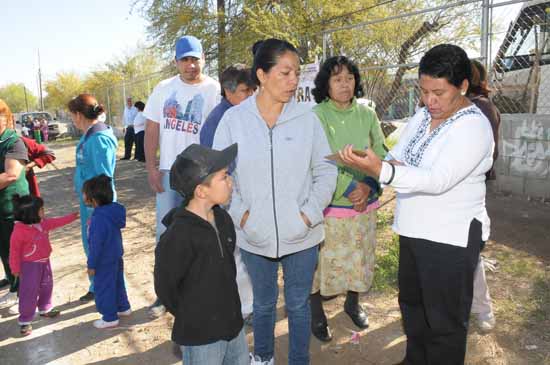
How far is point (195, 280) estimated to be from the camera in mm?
2084

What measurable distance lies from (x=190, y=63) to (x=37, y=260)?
77.9 inches

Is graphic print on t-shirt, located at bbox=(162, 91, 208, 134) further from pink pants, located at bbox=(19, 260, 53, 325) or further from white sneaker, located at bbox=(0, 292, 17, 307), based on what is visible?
white sneaker, located at bbox=(0, 292, 17, 307)

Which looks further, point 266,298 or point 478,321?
point 478,321

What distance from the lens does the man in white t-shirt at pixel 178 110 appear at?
3840mm

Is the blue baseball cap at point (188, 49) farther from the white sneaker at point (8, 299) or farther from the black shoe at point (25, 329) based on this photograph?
the white sneaker at point (8, 299)

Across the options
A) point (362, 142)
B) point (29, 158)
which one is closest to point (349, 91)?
point (362, 142)

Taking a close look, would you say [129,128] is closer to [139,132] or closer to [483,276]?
[139,132]

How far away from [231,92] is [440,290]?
1.96 meters

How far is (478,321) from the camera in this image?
11.3ft

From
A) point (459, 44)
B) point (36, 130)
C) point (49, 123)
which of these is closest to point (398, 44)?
point (459, 44)

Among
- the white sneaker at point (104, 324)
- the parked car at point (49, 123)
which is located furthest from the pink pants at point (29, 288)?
the parked car at point (49, 123)

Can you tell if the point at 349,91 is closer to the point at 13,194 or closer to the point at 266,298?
the point at 266,298

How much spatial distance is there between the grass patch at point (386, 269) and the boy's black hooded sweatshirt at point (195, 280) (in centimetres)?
240

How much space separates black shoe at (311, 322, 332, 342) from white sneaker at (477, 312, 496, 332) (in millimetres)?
1086
